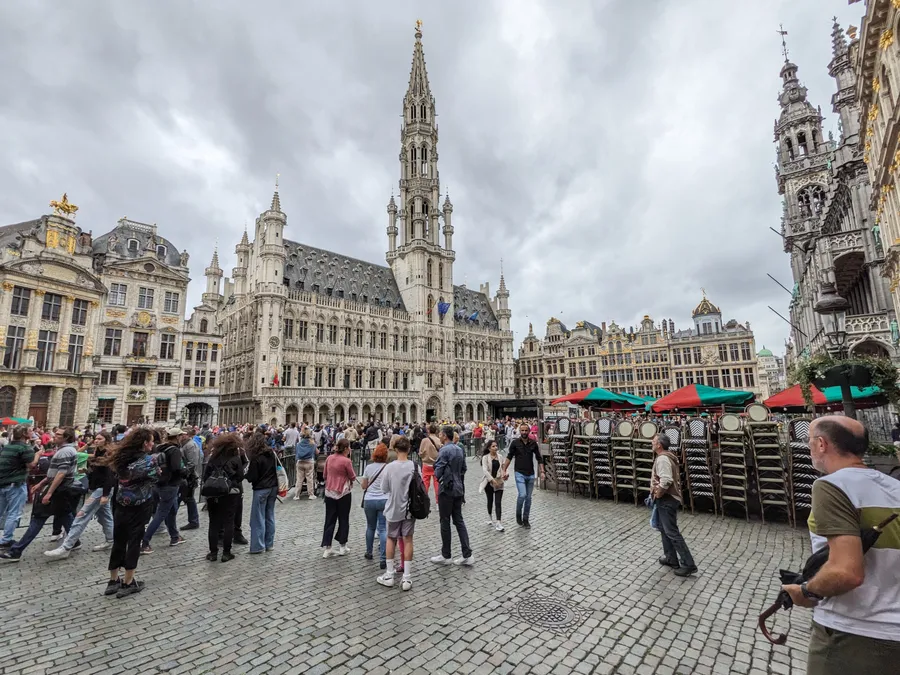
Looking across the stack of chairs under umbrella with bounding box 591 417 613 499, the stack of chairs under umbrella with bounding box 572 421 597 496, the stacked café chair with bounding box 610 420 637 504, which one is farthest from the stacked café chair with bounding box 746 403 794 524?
the stack of chairs under umbrella with bounding box 572 421 597 496

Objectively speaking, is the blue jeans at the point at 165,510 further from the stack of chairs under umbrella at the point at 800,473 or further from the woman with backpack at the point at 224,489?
the stack of chairs under umbrella at the point at 800,473

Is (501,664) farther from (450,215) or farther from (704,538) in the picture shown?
(450,215)

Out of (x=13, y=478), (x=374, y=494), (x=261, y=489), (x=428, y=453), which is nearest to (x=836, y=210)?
(x=428, y=453)

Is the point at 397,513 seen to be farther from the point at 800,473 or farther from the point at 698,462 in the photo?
the point at 800,473

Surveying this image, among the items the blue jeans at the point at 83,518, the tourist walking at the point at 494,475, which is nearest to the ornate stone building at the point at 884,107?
the tourist walking at the point at 494,475

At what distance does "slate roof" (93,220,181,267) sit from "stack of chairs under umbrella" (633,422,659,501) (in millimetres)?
37306

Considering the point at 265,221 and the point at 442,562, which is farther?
the point at 265,221

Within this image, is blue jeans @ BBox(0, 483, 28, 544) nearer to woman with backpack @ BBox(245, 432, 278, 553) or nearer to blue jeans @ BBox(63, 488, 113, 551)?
blue jeans @ BBox(63, 488, 113, 551)

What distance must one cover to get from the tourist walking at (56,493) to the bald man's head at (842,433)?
968 centimetres

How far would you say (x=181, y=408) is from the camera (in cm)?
3528

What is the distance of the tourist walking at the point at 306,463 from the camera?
1125cm

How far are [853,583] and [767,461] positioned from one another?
847 cm

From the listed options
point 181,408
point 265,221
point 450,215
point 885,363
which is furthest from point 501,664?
point 450,215

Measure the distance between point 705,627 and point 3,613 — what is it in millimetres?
8170
